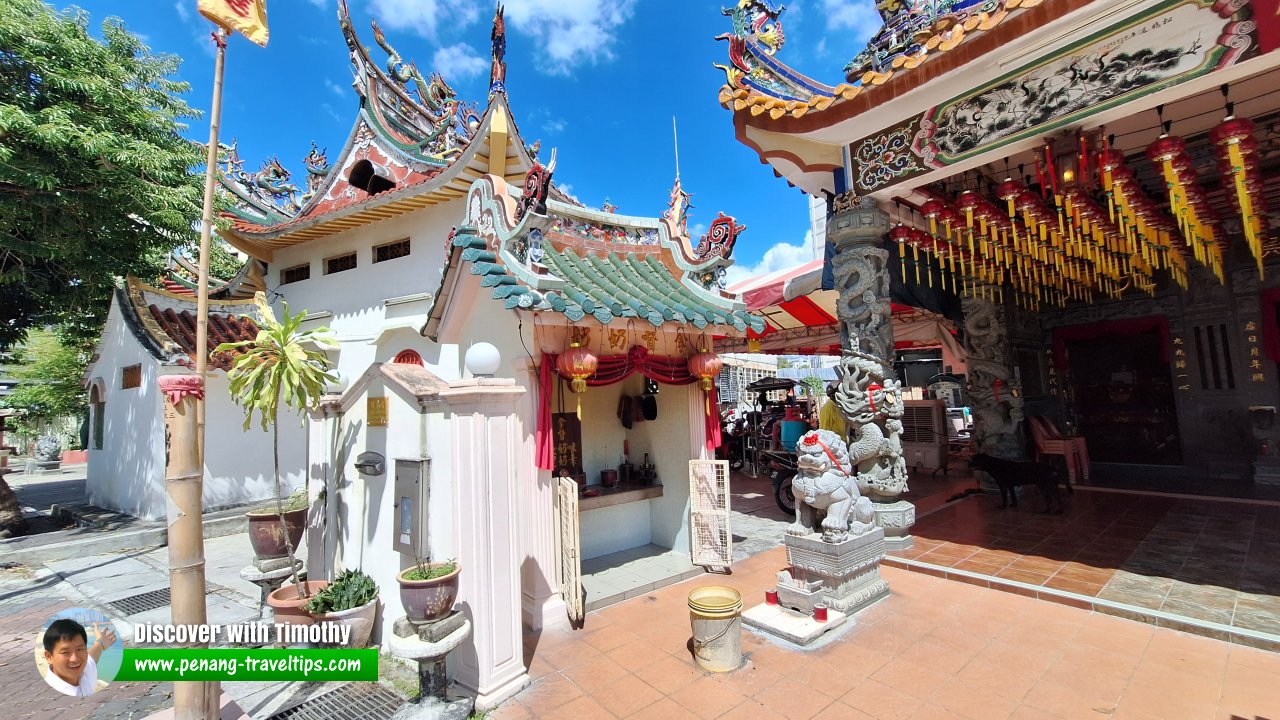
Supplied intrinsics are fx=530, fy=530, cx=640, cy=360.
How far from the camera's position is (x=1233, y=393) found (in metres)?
9.79

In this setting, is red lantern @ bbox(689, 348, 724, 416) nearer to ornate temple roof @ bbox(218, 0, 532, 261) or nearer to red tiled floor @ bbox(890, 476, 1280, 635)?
red tiled floor @ bbox(890, 476, 1280, 635)

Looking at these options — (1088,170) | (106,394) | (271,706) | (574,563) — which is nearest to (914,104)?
(1088,170)

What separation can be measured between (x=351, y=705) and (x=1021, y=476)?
915 centimetres

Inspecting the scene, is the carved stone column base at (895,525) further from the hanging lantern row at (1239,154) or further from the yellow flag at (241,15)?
the yellow flag at (241,15)

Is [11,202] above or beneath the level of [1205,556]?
above

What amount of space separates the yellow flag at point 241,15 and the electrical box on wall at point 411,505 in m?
3.17

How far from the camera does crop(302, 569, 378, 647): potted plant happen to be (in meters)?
4.38

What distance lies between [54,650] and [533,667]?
3.01 meters

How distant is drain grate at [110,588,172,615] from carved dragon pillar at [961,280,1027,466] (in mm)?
13128

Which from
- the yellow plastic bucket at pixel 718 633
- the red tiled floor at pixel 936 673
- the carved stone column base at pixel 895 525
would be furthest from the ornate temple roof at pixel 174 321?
the carved stone column base at pixel 895 525

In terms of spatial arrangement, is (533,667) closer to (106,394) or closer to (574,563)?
(574,563)

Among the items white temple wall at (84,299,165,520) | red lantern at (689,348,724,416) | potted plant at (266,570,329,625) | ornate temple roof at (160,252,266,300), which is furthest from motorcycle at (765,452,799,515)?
ornate temple roof at (160,252,266,300)

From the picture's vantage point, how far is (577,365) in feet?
17.7

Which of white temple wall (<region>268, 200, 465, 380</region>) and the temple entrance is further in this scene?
white temple wall (<region>268, 200, 465, 380</region>)
